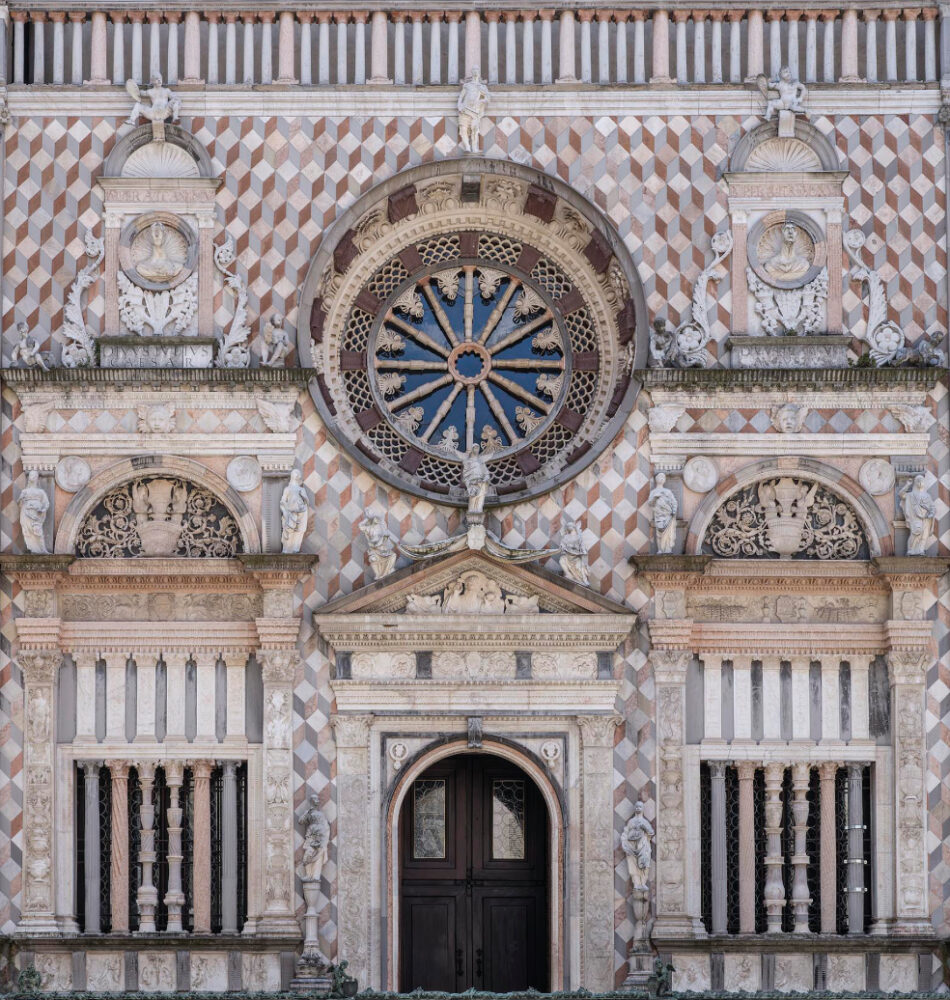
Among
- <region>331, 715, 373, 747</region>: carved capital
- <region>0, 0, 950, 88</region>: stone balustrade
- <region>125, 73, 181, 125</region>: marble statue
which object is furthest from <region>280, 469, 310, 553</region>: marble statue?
<region>0, 0, 950, 88</region>: stone balustrade

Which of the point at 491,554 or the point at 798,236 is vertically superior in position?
the point at 798,236

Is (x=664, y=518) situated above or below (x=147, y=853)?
above

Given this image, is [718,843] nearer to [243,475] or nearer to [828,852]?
[828,852]

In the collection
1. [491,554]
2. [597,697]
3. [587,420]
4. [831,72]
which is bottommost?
[597,697]

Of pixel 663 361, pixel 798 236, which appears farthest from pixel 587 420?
pixel 798 236

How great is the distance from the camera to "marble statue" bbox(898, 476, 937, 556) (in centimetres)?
2592

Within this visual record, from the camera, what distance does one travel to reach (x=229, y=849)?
25.9 m

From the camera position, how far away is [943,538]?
26.3 metres

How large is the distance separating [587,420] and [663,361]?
1214 millimetres

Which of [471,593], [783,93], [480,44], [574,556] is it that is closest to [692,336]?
[574,556]

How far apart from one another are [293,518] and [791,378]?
19.0 feet

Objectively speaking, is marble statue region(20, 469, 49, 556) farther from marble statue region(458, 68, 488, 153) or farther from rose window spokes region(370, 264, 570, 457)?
marble statue region(458, 68, 488, 153)

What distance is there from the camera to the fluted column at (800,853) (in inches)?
1017

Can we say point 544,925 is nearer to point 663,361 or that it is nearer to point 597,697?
point 597,697
